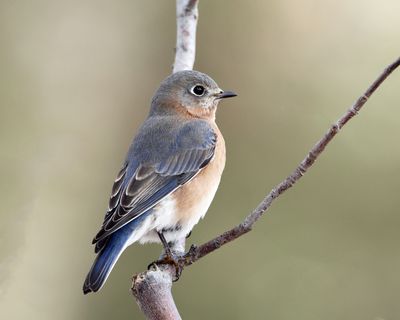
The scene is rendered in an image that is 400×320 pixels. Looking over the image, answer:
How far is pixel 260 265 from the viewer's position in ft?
24.8

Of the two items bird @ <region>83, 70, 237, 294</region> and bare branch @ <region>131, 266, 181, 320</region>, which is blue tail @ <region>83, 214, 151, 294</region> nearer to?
bird @ <region>83, 70, 237, 294</region>

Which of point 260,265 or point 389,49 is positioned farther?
point 389,49

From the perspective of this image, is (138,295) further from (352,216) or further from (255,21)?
(255,21)

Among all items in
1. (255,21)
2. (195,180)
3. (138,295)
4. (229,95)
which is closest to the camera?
(138,295)

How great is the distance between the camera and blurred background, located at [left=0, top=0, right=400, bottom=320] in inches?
297

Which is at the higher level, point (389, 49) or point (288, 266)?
point (389, 49)

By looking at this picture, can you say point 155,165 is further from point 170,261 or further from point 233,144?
point 233,144

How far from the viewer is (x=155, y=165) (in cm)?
519

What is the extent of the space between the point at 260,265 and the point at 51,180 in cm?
291

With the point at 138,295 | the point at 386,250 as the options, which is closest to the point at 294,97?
the point at 386,250

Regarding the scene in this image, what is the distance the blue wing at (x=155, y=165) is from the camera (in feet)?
15.8

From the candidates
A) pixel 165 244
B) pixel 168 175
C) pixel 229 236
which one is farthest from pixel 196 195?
pixel 229 236

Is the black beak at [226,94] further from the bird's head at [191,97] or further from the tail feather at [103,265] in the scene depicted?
the tail feather at [103,265]

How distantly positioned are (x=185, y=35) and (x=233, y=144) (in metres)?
2.66
